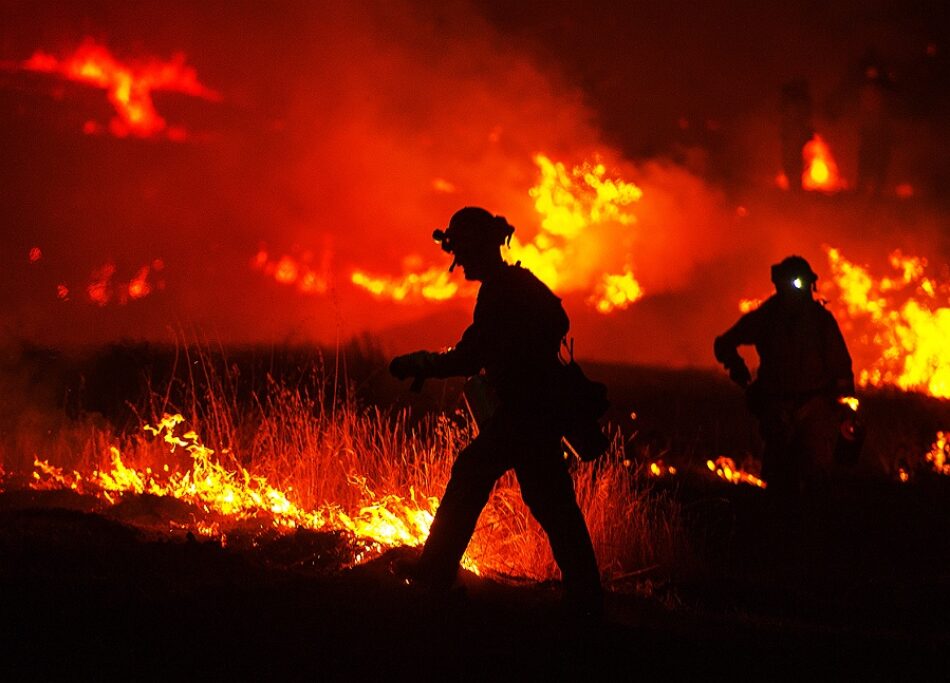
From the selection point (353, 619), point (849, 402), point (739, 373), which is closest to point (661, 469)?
point (739, 373)

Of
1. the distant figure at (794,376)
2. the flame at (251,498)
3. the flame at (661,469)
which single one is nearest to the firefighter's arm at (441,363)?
the flame at (251,498)

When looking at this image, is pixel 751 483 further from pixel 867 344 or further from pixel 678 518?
pixel 867 344

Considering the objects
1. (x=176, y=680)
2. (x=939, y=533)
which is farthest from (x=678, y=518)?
(x=176, y=680)

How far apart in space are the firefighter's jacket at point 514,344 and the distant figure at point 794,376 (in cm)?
424

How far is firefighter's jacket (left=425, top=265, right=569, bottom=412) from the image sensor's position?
549 cm

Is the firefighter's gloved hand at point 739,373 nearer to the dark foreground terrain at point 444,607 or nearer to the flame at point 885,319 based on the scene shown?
the dark foreground terrain at point 444,607

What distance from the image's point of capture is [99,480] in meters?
9.27

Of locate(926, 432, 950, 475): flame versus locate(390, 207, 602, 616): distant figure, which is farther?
locate(926, 432, 950, 475): flame

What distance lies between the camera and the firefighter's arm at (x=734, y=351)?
375 inches

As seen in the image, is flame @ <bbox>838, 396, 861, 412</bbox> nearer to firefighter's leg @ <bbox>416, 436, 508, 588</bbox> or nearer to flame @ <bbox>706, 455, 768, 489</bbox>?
flame @ <bbox>706, 455, 768, 489</bbox>

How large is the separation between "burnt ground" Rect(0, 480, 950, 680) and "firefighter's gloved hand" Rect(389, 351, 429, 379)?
3.71 feet

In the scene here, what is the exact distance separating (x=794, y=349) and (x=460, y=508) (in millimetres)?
4735

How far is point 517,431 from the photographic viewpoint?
18.0 ft

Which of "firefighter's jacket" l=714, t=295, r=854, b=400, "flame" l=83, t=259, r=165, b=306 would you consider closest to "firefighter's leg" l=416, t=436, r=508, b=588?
"firefighter's jacket" l=714, t=295, r=854, b=400
